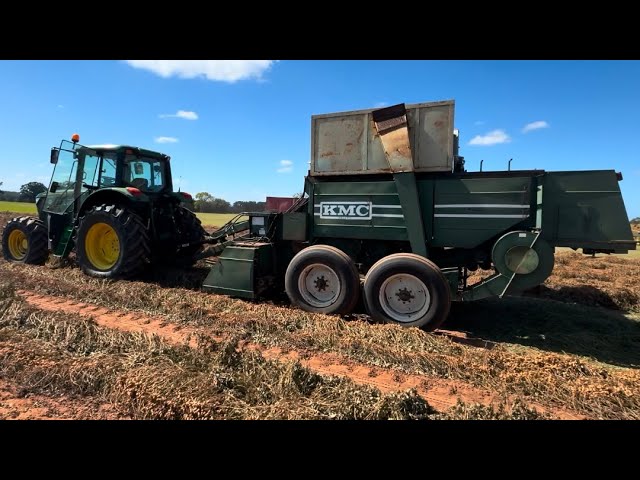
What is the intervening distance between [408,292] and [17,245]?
352 inches

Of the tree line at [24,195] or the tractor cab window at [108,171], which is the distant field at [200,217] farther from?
the tractor cab window at [108,171]

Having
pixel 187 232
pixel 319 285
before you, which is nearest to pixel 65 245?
pixel 187 232

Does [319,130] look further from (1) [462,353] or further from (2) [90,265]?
(2) [90,265]

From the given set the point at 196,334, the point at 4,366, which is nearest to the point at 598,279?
the point at 196,334

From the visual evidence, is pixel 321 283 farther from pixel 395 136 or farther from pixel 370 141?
pixel 395 136

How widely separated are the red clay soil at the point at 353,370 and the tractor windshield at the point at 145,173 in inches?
130

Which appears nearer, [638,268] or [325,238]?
[325,238]

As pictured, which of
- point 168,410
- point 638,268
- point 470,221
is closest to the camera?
point 168,410

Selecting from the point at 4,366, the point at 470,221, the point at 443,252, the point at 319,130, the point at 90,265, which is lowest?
the point at 4,366

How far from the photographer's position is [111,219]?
7148 millimetres

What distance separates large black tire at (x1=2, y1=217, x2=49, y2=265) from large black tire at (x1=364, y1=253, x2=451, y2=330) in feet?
24.6

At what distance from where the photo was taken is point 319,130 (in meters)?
5.97
